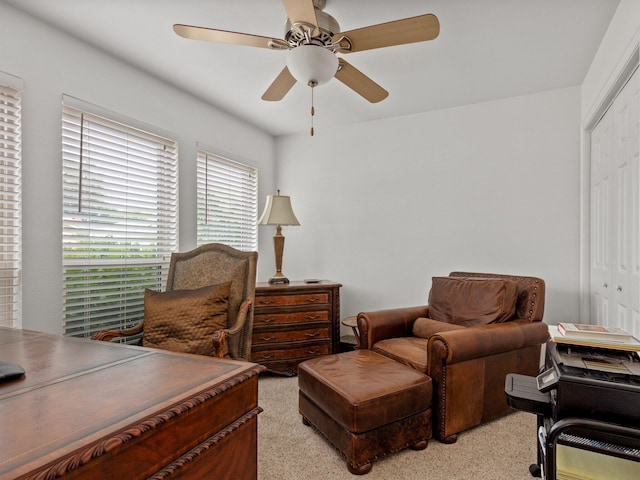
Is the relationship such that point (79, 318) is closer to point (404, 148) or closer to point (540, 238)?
point (404, 148)

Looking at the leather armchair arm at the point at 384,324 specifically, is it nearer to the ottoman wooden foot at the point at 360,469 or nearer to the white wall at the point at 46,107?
the ottoman wooden foot at the point at 360,469

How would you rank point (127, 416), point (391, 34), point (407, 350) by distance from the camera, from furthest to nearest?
point (407, 350) → point (391, 34) → point (127, 416)

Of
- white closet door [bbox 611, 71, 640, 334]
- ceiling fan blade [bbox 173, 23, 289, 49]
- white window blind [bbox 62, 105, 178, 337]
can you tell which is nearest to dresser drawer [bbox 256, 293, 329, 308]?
white window blind [bbox 62, 105, 178, 337]

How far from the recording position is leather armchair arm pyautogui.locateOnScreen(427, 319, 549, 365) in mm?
2110

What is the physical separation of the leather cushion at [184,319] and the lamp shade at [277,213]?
1.25m

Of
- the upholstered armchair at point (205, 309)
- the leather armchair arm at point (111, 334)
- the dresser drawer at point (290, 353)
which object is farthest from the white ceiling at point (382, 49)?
the dresser drawer at point (290, 353)

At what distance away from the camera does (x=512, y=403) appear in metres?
1.53

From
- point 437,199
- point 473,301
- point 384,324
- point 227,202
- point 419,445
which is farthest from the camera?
point 227,202

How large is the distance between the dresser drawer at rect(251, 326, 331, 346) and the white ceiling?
2.14 meters

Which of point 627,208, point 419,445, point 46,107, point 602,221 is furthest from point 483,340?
point 46,107

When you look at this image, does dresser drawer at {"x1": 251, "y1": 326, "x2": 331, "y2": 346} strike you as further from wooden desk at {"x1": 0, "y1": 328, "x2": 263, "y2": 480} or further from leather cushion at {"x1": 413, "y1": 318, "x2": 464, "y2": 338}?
wooden desk at {"x1": 0, "y1": 328, "x2": 263, "y2": 480}

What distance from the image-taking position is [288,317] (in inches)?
135

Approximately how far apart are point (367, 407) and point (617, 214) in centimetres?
197

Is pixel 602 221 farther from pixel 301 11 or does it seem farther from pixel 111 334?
pixel 111 334
